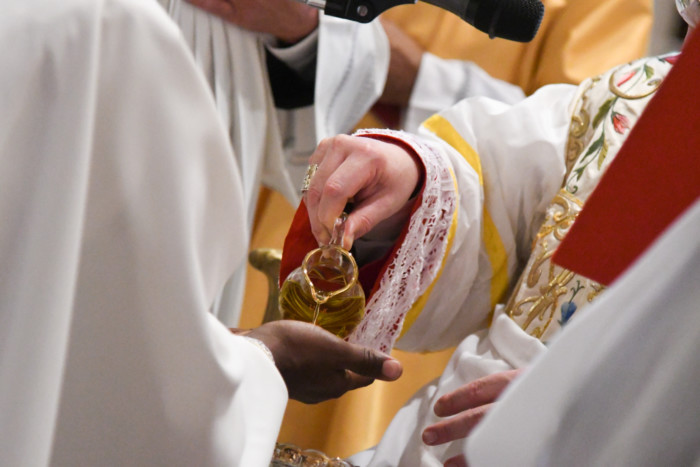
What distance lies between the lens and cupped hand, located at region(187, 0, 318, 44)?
4.56 feet

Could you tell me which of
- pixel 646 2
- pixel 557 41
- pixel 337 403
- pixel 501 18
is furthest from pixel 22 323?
pixel 646 2

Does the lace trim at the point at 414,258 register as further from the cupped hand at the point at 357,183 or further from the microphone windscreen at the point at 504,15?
the microphone windscreen at the point at 504,15

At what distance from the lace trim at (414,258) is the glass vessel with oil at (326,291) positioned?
0.28 ft

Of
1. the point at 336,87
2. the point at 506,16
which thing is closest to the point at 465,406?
the point at 506,16

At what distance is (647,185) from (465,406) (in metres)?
0.37

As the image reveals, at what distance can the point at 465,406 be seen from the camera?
81 centimetres

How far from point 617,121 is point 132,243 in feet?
2.15

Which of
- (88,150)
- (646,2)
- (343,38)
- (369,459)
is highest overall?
(88,150)

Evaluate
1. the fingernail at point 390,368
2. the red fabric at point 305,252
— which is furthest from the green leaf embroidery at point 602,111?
the fingernail at point 390,368

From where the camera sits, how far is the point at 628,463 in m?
0.45

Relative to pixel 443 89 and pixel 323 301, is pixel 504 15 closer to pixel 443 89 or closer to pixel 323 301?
pixel 323 301

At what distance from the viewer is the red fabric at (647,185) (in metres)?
0.48

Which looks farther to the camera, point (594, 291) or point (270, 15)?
point (270, 15)

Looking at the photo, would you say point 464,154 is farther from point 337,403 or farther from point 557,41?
point 557,41
